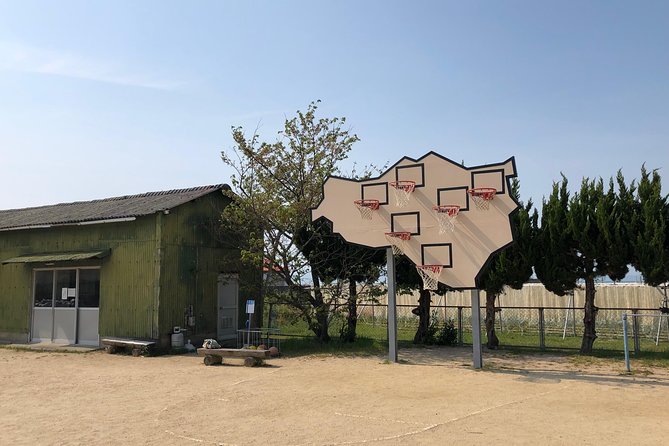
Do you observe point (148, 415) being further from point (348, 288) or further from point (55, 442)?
point (348, 288)

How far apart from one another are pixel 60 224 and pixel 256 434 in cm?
1276

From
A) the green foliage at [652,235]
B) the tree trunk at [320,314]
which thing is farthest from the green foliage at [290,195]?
the green foliage at [652,235]

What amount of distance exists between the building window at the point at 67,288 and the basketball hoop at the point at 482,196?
11.3 metres

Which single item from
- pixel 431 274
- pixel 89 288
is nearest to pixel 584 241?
pixel 431 274

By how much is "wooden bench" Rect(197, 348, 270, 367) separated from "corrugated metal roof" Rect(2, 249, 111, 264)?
503 cm

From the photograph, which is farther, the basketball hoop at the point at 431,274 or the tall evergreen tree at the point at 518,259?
the tall evergreen tree at the point at 518,259

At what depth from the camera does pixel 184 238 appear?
16.4m

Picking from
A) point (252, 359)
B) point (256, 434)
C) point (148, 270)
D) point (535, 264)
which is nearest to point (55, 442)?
point (256, 434)

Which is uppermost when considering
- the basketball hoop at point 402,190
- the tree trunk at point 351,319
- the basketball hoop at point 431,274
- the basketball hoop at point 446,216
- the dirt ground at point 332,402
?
the basketball hoop at point 402,190

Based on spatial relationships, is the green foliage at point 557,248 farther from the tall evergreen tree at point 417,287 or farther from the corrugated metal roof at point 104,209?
the corrugated metal roof at point 104,209

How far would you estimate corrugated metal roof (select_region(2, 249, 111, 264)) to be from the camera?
52.6ft

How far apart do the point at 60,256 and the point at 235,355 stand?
7.26 metres

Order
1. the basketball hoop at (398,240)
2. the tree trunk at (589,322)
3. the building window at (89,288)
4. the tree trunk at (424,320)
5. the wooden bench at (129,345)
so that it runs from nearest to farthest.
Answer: the basketball hoop at (398,240)
the wooden bench at (129,345)
the tree trunk at (589,322)
the building window at (89,288)
the tree trunk at (424,320)

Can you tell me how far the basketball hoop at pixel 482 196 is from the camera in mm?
12281
